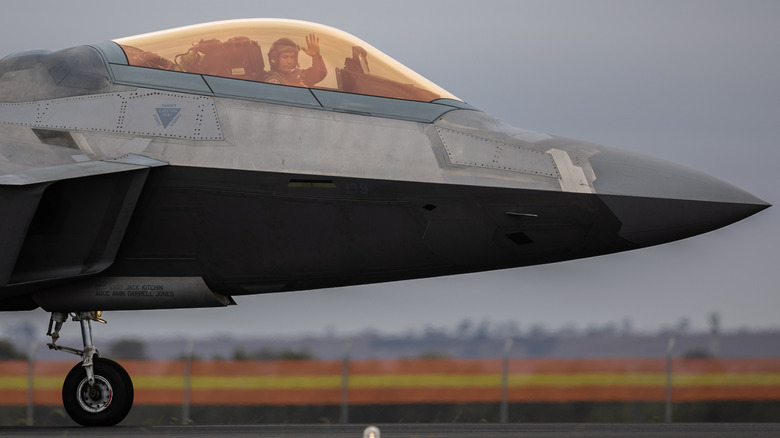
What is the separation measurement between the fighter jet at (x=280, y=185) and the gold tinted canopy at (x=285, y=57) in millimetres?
21

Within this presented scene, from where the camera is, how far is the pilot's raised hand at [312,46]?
1238cm

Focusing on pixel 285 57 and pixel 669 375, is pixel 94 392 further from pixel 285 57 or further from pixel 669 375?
pixel 669 375

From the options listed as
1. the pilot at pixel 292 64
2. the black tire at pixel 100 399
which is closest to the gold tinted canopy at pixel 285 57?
the pilot at pixel 292 64

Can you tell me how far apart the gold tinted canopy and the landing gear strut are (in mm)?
2850

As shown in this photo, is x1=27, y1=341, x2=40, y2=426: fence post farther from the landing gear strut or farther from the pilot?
the pilot

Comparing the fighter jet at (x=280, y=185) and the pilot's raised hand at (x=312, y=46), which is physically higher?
the pilot's raised hand at (x=312, y=46)

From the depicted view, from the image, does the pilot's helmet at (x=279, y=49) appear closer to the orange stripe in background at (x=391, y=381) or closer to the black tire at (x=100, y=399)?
the black tire at (x=100, y=399)

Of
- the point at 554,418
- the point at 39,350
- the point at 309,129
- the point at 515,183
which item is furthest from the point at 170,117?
the point at 554,418

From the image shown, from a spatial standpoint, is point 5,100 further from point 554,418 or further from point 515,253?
point 554,418

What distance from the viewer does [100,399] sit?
12820 mm

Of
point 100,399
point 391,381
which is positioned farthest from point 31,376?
point 391,381

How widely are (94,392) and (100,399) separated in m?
0.10

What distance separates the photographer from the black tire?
41.9 feet

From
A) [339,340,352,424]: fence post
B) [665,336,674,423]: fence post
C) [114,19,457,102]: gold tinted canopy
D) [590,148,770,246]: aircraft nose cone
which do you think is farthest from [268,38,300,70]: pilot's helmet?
[665,336,674,423]: fence post
